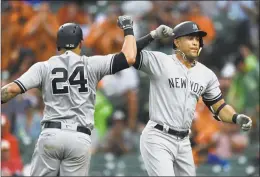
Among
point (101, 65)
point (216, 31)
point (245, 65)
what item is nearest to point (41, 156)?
point (101, 65)

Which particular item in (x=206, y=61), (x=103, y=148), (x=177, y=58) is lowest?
(x=103, y=148)

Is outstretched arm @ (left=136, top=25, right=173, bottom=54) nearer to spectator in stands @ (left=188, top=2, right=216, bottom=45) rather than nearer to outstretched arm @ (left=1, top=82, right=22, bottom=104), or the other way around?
outstretched arm @ (left=1, top=82, right=22, bottom=104)

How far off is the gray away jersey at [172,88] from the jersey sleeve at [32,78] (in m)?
1.18

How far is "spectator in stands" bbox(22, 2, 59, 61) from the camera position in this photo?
15.5m

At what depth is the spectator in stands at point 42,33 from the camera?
15.5 metres

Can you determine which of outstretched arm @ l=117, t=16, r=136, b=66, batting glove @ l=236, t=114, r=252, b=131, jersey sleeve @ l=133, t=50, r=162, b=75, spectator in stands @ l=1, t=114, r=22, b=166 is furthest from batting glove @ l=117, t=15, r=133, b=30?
spectator in stands @ l=1, t=114, r=22, b=166

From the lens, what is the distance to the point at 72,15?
1570cm

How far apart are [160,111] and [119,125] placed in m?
6.12

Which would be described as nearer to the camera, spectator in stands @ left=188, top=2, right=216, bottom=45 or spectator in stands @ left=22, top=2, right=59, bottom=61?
spectator in stands @ left=188, top=2, right=216, bottom=45

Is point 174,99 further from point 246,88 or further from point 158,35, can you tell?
point 246,88

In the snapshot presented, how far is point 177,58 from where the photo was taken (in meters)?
9.08

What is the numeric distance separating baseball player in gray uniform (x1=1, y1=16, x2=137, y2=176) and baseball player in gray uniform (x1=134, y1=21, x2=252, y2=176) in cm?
63

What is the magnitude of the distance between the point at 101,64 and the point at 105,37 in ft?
23.1

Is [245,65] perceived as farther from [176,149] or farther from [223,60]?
[176,149]
